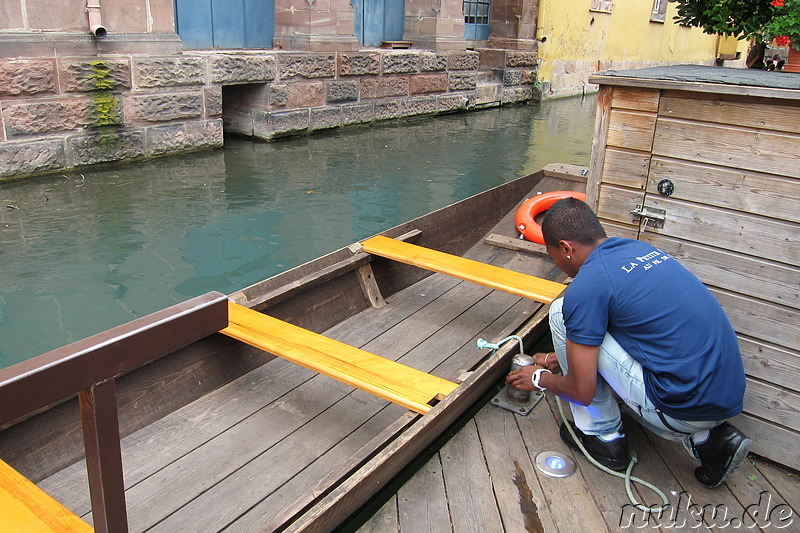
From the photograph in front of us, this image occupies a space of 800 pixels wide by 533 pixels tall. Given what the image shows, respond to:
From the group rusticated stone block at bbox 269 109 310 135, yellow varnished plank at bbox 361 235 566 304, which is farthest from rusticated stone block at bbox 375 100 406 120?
yellow varnished plank at bbox 361 235 566 304

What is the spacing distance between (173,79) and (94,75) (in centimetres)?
94

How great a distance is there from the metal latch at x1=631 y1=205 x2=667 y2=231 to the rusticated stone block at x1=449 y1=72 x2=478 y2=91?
9.86 meters

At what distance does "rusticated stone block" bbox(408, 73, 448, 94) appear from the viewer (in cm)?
1149

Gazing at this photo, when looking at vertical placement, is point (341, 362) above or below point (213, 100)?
below

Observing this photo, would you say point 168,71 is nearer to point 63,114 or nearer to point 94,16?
point 94,16

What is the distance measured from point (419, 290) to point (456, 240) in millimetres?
732

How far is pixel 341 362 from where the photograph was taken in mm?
2939

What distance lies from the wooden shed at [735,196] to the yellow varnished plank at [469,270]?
0.87 meters

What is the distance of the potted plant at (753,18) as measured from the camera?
3613 millimetres

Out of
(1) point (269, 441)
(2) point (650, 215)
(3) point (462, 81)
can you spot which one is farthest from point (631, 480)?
(3) point (462, 81)

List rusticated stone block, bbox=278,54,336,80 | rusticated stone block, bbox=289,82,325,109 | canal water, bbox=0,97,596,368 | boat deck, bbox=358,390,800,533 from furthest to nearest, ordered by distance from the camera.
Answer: rusticated stone block, bbox=289,82,325,109 < rusticated stone block, bbox=278,54,336,80 < canal water, bbox=0,97,596,368 < boat deck, bbox=358,390,800,533

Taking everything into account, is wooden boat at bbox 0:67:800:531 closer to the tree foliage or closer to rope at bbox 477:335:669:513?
rope at bbox 477:335:669:513

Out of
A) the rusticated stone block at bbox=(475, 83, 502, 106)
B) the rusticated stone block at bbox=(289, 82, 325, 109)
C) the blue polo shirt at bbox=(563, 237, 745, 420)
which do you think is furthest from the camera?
the rusticated stone block at bbox=(475, 83, 502, 106)

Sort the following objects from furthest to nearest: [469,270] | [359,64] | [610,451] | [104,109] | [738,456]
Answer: [359,64], [104,109], [469,270], [610,451], [738,456]
